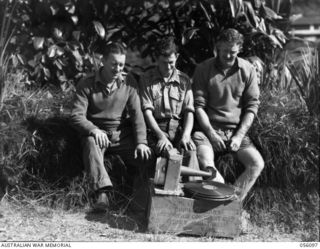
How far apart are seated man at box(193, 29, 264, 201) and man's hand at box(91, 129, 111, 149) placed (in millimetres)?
790

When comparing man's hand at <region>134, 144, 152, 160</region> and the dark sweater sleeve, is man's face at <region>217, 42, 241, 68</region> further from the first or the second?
man's hand at <region>134, 144, 152, 160</region>

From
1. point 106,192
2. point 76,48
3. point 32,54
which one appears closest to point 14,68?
point 32,54

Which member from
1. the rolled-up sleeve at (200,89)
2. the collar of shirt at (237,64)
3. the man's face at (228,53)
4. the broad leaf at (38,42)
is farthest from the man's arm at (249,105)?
the broad leaf at (38,42)

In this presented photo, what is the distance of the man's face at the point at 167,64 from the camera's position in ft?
16.4

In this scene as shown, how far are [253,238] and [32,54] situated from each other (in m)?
2.90

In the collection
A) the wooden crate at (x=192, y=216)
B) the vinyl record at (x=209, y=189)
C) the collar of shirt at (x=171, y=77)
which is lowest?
the wooden crate at (x=192, y=216)

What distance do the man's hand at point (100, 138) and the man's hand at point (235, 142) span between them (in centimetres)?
106

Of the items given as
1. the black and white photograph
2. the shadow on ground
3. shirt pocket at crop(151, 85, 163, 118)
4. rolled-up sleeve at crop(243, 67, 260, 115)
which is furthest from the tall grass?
the shadow on ground

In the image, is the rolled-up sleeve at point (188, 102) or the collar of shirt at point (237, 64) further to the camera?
the collar of shirt at point (237, 64)

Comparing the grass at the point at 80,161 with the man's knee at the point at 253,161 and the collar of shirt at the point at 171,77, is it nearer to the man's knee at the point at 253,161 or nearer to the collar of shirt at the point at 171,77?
the man's knee at the point at 253,161

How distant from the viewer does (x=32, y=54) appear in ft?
19.9

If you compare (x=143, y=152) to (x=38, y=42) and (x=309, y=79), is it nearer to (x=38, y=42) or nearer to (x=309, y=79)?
(x=38, y=42)

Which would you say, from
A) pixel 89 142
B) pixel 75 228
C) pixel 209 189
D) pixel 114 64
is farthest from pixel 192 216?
pixel 114 64

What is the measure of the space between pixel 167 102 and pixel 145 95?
0.66 ft
